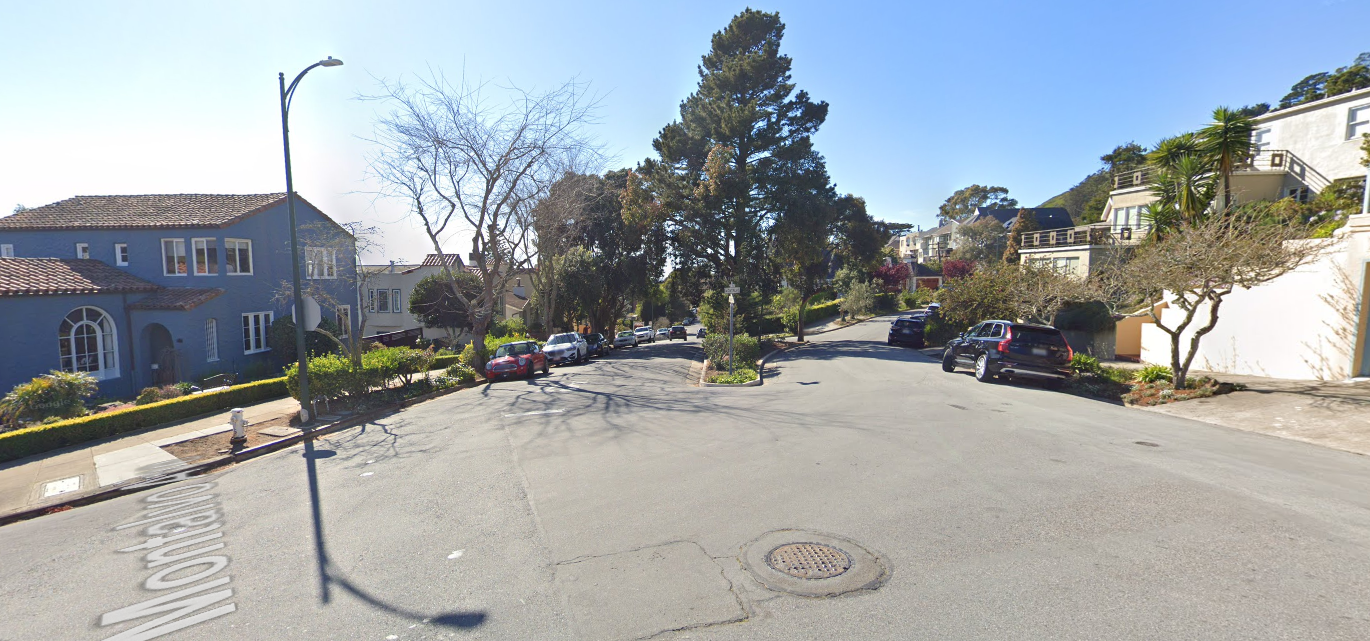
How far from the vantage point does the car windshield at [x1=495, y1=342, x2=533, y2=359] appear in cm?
2162

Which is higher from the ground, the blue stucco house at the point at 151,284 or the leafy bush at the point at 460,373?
the blue stucco house at the point at 151,284

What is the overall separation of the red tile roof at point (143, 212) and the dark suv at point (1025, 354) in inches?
1021

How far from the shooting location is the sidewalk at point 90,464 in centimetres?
909

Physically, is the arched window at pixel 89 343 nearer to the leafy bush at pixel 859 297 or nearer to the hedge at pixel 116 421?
the hedge at pixel 116 421

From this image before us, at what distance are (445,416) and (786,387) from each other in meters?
8.93

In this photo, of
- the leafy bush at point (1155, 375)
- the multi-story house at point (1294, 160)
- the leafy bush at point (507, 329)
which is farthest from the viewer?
the leafy bush at point (507, 329)

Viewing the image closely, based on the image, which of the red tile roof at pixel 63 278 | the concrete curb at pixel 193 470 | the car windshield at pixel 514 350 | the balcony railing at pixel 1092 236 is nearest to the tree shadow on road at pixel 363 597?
the concrete curb at pixel 193 470

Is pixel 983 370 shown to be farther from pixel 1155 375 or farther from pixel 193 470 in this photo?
pixel 193 470

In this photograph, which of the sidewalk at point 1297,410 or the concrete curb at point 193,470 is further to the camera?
the sidewalk at point 1297,410

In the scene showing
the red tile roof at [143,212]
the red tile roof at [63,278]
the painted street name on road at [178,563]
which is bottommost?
the painted street name on road at [178,563]

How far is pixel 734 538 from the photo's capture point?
5.60 metres

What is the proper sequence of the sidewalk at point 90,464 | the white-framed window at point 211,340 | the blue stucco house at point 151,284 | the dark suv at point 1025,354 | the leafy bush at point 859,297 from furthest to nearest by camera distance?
the leafy bush at point 859,297 → the white-framed window at point 211,340 → the blue stucco house at point 151,284 → the dark suv at point 1025,354 → the sidewalk at point 90,464

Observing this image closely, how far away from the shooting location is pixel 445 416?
44.4ft

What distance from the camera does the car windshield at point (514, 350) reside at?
70.9ft
